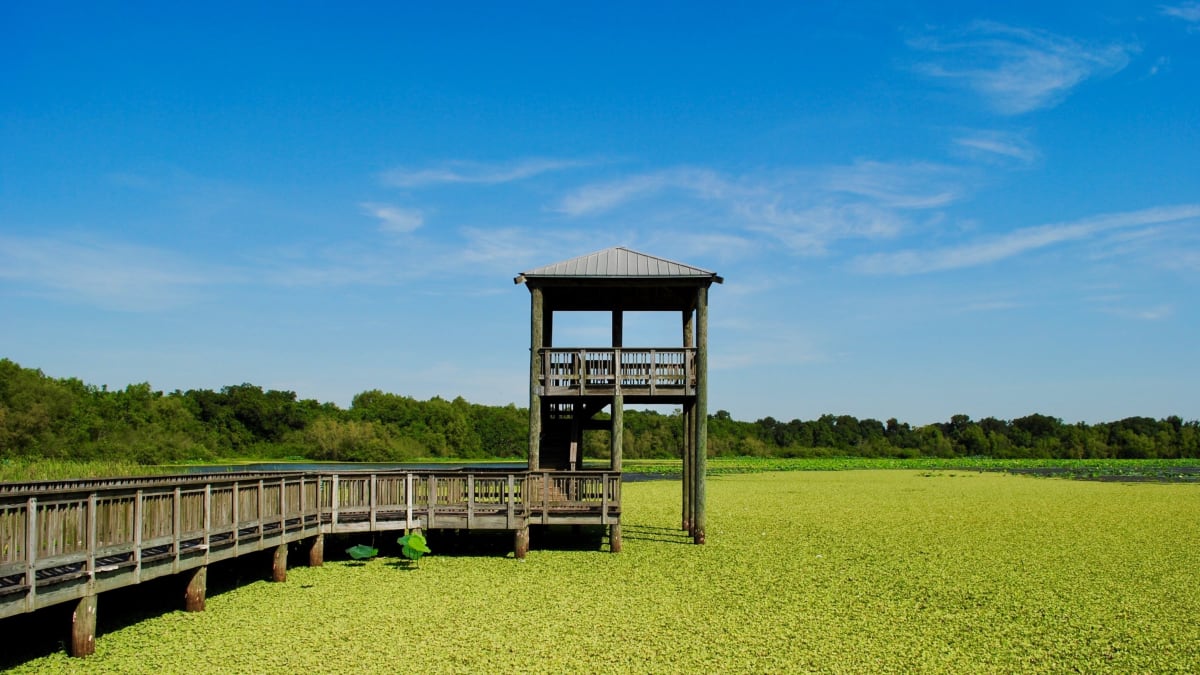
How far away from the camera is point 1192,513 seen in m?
25.4

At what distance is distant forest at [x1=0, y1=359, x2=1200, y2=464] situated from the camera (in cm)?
5825

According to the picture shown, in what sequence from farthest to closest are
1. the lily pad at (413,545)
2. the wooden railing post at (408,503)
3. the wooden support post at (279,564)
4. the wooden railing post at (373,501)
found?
the wooden railing post at (408,503) → the wooden railing post at (373,501) → the lily pad at (413,545) → the wooden support post at (279,564)

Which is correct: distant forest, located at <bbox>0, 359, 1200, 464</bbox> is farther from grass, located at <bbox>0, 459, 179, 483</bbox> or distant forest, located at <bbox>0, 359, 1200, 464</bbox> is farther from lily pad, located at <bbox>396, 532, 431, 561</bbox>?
lily pad, located at <bbox>396, 532, 431, 561</bbox>

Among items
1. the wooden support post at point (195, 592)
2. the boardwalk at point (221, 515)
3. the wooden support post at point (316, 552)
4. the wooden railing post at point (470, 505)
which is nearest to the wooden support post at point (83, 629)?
the boardwalk at point (221, 515)

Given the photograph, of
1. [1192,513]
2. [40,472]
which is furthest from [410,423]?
[1192,513]

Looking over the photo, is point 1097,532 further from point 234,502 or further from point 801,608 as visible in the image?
point 234,502

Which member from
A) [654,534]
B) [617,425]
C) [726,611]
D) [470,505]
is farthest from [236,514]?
[654,534]

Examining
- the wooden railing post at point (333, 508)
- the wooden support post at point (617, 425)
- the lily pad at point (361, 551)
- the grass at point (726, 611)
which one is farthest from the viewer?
the wooden support post at point (617, 425)

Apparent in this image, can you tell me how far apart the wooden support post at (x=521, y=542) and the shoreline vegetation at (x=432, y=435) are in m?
38.1

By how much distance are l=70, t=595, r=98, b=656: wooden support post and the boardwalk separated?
0.07ft

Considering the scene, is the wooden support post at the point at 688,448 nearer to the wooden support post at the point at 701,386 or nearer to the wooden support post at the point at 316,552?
the wooden support post at the point at 701,386

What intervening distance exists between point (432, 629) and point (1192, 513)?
2378cm

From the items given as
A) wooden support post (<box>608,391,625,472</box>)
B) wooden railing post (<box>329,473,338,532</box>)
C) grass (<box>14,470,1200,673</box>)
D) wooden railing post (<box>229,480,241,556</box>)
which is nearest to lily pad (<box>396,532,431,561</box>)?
grass (<box>14,470,1200,673</box>)

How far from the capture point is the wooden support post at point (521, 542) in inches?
623
